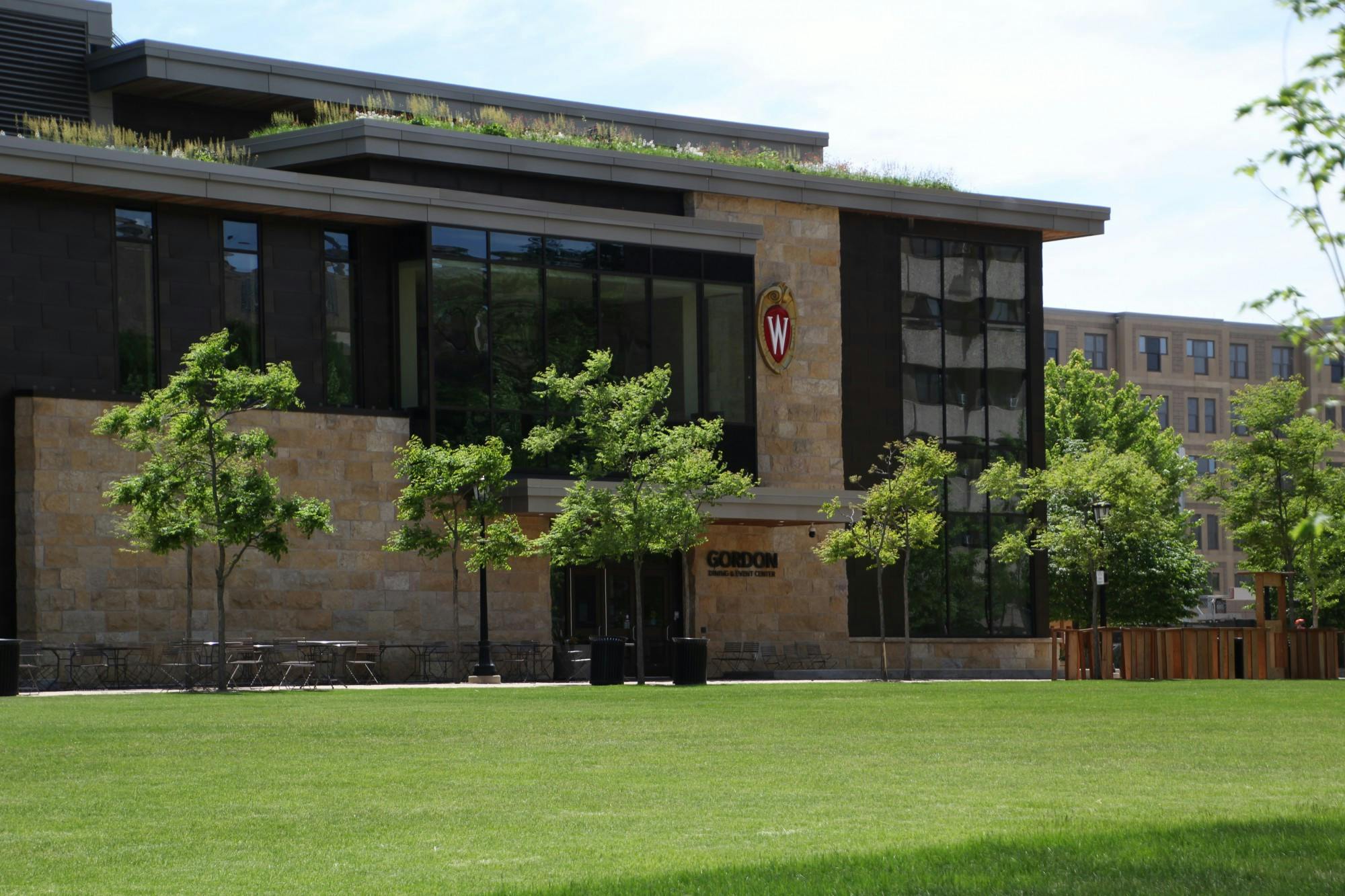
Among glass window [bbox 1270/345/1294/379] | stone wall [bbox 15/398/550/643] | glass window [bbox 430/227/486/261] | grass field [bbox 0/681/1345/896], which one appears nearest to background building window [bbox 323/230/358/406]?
stone wall [bbox 15/398/550/643]

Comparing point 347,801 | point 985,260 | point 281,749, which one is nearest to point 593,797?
point 347,801

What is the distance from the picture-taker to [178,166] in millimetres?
36844

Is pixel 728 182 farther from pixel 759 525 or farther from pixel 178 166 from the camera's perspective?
pixel 178 166

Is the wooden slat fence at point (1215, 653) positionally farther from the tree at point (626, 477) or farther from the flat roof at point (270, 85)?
the flat roof at point (270, 85)

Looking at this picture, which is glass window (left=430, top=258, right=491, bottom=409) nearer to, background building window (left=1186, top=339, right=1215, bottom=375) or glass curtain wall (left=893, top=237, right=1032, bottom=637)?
glass curtain wall (left=893, top=237, right=1032, bottom=637)

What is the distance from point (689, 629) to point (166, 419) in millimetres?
13675

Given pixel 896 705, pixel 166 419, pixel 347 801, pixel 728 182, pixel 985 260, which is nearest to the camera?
pixel 347 801

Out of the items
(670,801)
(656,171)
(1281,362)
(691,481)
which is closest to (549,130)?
(656,171)

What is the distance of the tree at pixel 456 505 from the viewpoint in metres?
36.4

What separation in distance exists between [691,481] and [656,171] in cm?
1047

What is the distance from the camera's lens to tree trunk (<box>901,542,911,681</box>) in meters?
41.2

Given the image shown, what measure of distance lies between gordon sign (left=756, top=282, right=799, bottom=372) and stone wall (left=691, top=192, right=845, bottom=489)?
0.21m

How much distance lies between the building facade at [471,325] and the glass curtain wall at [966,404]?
0.25 ft

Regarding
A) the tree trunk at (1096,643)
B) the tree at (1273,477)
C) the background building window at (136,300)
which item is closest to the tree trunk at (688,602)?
the tree trunk at (1096,643)
